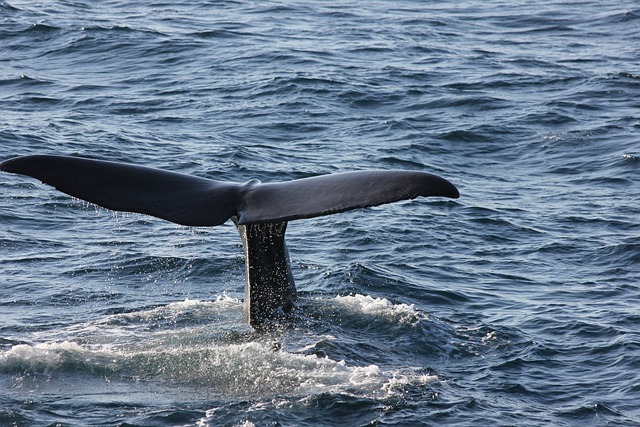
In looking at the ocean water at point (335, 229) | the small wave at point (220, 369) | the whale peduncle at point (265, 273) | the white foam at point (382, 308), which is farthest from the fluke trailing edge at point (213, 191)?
the white foam at point (382, 308)

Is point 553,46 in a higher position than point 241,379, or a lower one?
higher

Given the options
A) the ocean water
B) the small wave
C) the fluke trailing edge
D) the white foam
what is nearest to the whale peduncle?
the fluke trailing edge

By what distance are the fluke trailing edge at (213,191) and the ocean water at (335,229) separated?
1205 mm

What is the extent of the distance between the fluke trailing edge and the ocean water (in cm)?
120

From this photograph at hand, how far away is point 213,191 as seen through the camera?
7.52 metres

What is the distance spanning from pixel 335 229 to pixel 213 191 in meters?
5.69

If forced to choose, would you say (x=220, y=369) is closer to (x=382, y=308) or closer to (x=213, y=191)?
(x=213, y=191)

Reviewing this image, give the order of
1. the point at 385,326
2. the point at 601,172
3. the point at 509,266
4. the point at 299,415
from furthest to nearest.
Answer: the point at 601,172, the point at 509,266, the point at 385,326, the point at 299,415

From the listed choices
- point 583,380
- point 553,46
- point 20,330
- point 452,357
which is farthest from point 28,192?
point 553,46

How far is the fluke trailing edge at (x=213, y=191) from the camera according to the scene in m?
6.51

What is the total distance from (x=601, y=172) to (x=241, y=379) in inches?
343

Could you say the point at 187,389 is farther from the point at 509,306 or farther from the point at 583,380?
the point at 509,306

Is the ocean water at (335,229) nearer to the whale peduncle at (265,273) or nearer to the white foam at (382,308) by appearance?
the white foam at (382,308)

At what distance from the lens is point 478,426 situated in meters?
7.35
